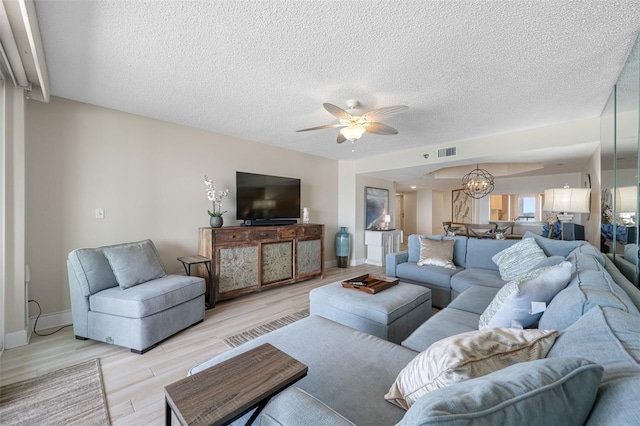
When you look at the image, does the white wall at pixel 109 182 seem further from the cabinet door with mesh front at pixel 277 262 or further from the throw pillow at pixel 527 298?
the throw pillow at pixel 527 298

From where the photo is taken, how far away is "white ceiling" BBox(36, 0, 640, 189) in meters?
1.58

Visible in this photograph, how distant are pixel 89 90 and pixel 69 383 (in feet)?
8.56

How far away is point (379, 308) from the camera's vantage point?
6.91 ft

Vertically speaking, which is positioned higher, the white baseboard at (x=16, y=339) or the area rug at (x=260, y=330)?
the white baseboard at (x=16, y=339)

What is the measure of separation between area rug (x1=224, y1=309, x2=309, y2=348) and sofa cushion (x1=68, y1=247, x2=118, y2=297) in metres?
1.31

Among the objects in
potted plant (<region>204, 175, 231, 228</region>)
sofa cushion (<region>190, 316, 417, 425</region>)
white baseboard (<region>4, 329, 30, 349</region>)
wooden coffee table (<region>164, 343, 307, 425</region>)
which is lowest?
white baseboard (<region>4, 329, 30, 349</region>)

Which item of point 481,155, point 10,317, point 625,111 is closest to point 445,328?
point 625,111

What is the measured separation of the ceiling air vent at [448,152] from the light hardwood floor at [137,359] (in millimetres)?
3569

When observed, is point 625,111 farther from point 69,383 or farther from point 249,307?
point 69,383

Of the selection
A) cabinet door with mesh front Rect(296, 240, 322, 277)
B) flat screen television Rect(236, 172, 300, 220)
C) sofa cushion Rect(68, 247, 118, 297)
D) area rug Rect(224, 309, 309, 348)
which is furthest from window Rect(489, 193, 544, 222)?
sofa cushion Rect(68, 247, 118, 297)

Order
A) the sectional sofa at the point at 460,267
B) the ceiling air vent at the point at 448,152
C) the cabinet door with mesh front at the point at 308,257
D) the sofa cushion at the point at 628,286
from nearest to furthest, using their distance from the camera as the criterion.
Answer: the sofa cushion at the point at 628,286
the sectional sofa at the point at 460,267
the ceiling air vent at the point at 448,152
the cabinet door with mesh front at the point at 308,257

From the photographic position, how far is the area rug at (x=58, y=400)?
1.56 m

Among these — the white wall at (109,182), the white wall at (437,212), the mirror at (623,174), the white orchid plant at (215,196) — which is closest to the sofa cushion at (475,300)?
the mirror at (623,174)

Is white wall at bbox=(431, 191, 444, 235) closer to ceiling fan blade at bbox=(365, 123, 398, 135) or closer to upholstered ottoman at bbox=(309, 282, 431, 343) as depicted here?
ceiling fan blade at bbox=(365, 123, 398, 135)
